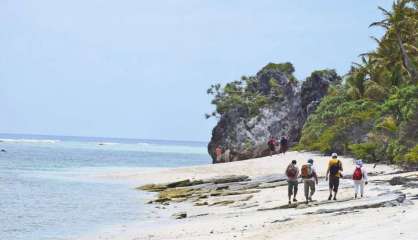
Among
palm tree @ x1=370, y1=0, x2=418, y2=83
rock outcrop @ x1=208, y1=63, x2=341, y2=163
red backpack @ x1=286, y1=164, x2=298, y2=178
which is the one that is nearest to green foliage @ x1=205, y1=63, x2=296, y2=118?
rock outcrop @ x1=208, y1=63, x2=341, y2=163

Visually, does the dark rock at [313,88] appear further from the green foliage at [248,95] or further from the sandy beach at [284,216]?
the sandy beach at [284,216]

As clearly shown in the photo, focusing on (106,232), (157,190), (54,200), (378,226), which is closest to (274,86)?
(157,190)

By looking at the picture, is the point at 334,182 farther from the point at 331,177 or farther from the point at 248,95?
the point at 248,95

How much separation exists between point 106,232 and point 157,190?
19.0m

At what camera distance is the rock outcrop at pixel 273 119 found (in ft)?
257

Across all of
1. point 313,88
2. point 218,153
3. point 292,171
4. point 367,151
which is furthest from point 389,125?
point 218,153

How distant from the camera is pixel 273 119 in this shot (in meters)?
81.2

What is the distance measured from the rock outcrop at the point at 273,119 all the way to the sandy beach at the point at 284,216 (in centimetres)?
4192

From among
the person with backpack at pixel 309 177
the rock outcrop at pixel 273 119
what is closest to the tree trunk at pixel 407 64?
the rock outcrop at pixel 273 119

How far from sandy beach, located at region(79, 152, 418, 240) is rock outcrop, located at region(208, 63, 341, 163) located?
41.9 meters

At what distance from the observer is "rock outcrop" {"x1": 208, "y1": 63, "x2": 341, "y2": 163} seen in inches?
3083

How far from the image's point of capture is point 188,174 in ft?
175

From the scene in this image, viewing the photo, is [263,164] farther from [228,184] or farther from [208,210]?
[208,210]

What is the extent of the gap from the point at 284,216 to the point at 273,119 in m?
60.8
